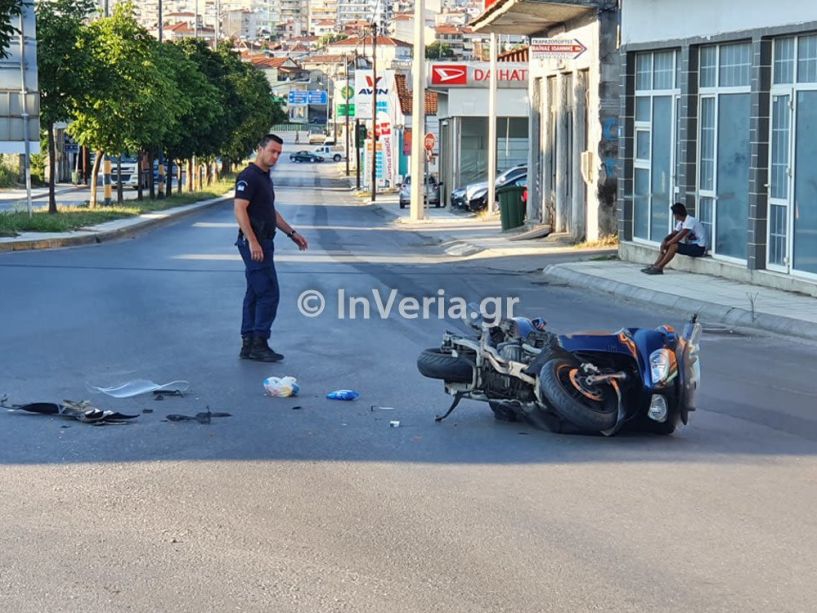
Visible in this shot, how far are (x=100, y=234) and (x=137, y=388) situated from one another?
21042mm

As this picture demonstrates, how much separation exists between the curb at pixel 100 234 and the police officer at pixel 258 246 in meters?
14.8

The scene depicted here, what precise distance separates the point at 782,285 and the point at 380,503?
1194 cm

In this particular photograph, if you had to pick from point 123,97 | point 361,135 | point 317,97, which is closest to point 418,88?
point 123,97

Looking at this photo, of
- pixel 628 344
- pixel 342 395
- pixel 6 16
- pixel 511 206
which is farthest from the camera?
pixel 511 206

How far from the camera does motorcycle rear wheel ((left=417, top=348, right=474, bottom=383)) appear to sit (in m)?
9.09

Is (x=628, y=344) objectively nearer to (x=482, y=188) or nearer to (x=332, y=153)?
(x=482, y=188)

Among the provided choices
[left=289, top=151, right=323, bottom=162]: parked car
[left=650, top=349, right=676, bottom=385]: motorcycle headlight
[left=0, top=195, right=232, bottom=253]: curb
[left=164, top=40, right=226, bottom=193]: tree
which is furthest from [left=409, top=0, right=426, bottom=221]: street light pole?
[left=289, top=151, right=323, bottom=162]: parked car

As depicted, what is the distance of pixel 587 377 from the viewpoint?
27.8 feet

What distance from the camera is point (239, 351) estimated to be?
489 inches

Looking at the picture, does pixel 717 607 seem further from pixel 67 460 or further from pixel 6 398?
pixel 6 398

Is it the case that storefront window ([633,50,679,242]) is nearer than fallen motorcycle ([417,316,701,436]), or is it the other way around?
fallen motorcycle ([417,316,701,436])

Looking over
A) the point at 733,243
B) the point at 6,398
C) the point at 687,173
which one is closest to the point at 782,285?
the point at 733,243

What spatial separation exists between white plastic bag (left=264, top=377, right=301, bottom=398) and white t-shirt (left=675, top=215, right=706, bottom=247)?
37.3ft

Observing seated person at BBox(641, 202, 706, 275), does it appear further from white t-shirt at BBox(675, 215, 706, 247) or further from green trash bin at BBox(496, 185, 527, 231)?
green trash bin at BBox(496, 185, 527, 231)
